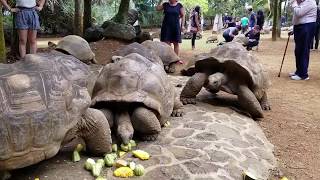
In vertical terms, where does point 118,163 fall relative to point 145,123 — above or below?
below

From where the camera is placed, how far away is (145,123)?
379 centimetres

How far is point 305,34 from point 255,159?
5.34 metres

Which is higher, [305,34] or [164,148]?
[305,34]

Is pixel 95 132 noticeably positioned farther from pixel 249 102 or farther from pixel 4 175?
pixel 249 102

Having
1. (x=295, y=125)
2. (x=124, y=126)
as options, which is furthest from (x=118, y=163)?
(x=295, y=125)

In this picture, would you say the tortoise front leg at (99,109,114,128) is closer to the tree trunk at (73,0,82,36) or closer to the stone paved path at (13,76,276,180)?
the stone paved path at (13,76,276,180)

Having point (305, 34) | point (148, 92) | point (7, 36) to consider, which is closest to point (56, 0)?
point (7, 36)

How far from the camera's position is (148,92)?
13.0 ft

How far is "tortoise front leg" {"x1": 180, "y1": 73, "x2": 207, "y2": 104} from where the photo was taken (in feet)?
18.6

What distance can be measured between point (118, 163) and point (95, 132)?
319 mm

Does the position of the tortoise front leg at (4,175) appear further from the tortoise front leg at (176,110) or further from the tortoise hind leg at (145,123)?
the tortoise front leg at (176,110)

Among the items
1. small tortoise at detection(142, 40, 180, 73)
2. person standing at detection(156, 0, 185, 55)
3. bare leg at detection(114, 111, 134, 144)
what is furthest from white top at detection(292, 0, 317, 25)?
bare leg at detection(114, 111, 134, 144)

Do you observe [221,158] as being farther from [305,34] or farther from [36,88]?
[305,34]

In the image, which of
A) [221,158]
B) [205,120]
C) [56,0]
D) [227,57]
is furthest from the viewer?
[56,0]
